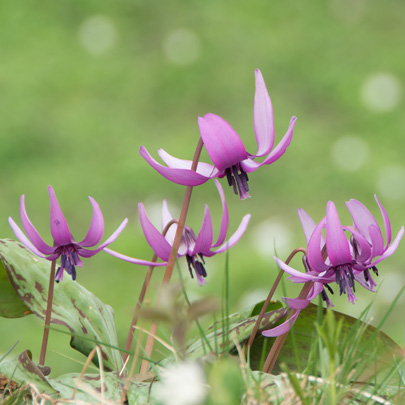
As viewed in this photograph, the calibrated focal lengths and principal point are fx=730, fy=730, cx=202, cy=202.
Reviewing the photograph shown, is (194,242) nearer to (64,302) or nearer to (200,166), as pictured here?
(200,166)

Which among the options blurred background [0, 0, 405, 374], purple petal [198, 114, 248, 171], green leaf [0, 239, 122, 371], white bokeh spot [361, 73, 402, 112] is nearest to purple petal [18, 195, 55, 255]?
green leaf [0, 239, 122, 371]

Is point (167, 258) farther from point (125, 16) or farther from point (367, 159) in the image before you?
point (125, 16)

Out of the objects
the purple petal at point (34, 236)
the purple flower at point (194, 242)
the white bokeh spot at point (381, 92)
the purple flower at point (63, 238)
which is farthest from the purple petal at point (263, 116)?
the white bokeh spot at point (381, 92)

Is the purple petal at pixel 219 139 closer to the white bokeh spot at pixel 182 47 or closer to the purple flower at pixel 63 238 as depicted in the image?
the purple flower at pixel 63 238

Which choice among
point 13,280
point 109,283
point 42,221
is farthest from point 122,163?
point 13,280

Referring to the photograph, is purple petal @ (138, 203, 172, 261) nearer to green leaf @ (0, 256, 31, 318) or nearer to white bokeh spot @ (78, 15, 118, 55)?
green leaf @ (0, 256, 31, 318)
